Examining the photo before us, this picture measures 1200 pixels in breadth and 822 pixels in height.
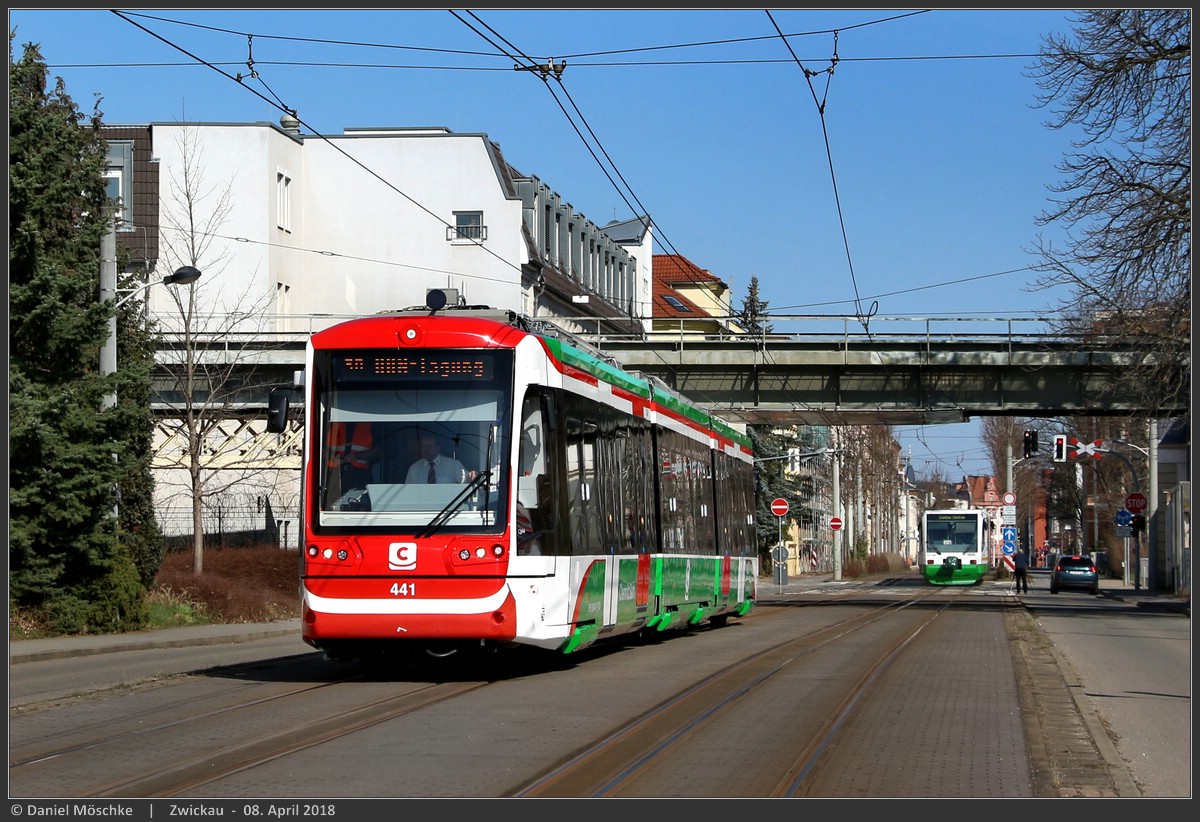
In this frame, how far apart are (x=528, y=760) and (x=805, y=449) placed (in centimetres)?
7845

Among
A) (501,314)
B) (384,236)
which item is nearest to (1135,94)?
(501,314)

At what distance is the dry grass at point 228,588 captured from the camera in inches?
1054

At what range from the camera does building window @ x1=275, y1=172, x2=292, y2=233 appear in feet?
169

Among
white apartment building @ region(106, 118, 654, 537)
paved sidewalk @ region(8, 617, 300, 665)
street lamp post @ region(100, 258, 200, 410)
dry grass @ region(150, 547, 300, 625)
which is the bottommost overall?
paved sidewalk @ region(8, 617, 300, 665)

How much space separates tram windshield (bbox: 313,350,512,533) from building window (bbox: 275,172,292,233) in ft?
128

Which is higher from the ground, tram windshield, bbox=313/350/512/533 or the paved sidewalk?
tram windshield, bbox=313/350/512/533

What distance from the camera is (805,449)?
8662 cm

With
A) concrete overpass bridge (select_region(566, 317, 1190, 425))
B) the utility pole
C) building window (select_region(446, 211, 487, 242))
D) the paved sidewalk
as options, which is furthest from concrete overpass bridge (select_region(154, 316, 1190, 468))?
the utility pole

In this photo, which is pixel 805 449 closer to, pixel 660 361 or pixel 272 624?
pixel 660 361

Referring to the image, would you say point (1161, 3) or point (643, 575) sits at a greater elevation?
point (1161, 3)

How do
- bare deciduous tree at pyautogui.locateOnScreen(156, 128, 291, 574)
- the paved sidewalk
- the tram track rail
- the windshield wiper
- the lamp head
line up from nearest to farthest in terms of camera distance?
the tram track rail → the windshield wiper → the paved sidewalk → the lamp head → bare deciduous tree at pyautogui.locateOnScreen(156, 128, 291, 574)

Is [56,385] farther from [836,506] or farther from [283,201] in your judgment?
[836,506]

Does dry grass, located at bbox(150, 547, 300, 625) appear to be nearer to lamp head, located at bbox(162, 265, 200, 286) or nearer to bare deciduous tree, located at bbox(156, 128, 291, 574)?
bare deciduous tree, located at bbox(156, 128, 291, 574)

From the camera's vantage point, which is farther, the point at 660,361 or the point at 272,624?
the point at 660,361
